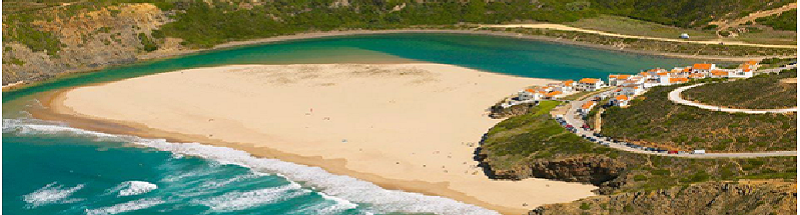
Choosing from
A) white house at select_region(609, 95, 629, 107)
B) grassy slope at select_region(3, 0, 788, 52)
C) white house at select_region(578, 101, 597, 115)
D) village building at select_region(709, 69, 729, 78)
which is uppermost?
grassy slope at select_region(3, 0, 788, 52)

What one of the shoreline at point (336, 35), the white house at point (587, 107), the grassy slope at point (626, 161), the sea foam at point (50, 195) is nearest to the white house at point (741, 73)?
the white house at point (587, 107)

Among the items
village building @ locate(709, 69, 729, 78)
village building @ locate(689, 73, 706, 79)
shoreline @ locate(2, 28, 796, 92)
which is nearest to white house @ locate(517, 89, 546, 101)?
village building @ locate(689, 73, 706, 79)

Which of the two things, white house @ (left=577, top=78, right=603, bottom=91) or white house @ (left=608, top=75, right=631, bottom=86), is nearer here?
white house @ (left=577, top=78, right=603, bottom=91)

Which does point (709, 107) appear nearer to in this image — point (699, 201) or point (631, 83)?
point (631, 83)

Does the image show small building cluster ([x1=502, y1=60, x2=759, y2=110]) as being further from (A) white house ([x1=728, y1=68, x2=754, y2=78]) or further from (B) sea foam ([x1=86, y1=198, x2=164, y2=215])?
(B) sea foam ([x1=86, y1=198, x2=164, y2=215])

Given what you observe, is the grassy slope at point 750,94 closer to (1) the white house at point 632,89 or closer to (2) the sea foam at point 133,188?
(1) the white house at point 632,89
